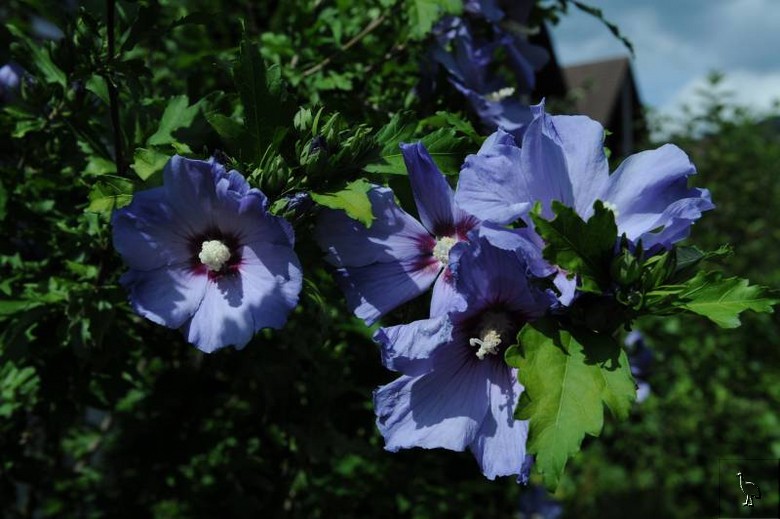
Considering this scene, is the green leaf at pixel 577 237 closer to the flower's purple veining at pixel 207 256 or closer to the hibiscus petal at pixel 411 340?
the hibiscus petal at pixel 411 340

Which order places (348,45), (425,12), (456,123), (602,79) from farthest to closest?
(602,79)
(348,45)
(425,12)
(456,123)

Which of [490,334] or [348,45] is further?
[348,45]

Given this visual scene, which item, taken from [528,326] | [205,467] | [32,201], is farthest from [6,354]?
[205,467]

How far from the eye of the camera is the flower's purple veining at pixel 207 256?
127 cm

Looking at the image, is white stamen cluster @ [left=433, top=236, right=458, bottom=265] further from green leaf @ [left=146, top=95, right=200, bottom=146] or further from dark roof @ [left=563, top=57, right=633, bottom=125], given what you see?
dark roof @ [left=563, top=57, right=633, bottom=125]

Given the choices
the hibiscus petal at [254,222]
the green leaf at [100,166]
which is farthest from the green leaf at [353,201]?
the green leaf at [100,166]

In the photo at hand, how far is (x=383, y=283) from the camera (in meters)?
1.39

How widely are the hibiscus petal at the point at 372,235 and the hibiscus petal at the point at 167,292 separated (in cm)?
24

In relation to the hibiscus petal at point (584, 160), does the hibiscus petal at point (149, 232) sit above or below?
above

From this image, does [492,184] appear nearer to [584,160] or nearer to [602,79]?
[584,160]

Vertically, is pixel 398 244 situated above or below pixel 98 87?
below

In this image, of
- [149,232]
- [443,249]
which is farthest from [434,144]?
[149,232]

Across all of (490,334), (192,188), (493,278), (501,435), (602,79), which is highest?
(192,188)

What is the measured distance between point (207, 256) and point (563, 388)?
64 centimetres
